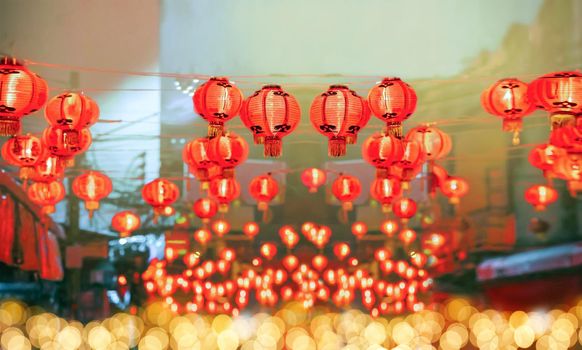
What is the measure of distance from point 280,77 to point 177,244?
2.79 m

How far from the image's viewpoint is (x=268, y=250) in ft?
51.5

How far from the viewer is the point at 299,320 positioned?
57.2ft

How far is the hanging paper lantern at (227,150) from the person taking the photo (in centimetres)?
921

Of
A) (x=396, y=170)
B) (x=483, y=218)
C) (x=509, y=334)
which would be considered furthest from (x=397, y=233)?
(x=396, y=170)

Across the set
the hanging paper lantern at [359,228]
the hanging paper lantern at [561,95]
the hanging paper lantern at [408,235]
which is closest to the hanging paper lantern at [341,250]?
the hanging paper lantern at [359,228]

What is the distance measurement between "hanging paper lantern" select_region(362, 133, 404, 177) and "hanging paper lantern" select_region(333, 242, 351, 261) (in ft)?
20.9

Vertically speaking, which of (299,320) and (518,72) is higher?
(518,72)

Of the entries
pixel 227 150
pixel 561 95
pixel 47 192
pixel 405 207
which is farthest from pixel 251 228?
pixel 561 95

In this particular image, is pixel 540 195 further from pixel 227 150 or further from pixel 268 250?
pixel 268 250

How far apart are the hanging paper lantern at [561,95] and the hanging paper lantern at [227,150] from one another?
2551 mm

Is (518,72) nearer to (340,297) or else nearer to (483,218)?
(483,218)

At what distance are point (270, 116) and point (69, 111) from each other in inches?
56.7

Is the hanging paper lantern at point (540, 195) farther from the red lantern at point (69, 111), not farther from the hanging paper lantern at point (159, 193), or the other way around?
the red lantern at point (69, 111)

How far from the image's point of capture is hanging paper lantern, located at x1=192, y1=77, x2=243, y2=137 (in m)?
8.03
